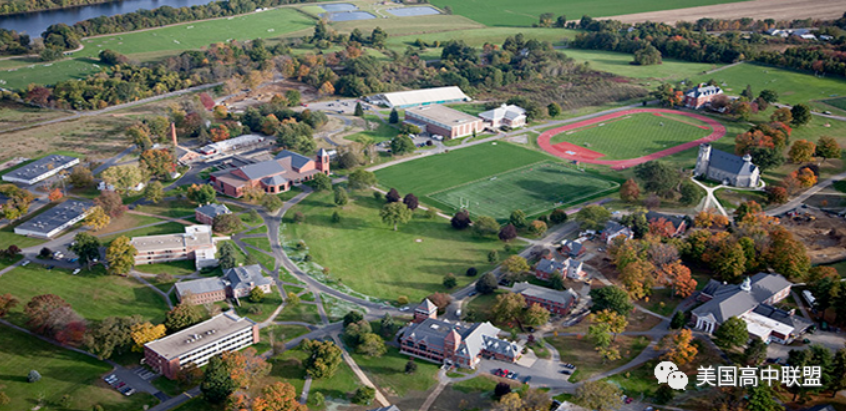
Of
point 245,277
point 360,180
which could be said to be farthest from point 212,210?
point 360,180

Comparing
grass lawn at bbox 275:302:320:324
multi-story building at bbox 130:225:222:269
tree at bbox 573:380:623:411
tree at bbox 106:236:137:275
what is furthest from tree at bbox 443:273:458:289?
tree at bbox 106:236:137:275

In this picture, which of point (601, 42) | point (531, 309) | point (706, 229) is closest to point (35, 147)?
point (531, 309)

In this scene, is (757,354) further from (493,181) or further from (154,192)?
(154,192)

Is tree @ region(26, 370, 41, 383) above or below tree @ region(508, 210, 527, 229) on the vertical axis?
below

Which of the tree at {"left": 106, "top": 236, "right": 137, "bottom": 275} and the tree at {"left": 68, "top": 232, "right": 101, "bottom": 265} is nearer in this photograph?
the tree at {"left": 106, "top": 236, "right": 137, "bottom": 275}

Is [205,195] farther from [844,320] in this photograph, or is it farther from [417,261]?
[844,320]

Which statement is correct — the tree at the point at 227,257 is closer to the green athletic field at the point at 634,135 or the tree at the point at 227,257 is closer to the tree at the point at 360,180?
the tree at the point at 360,180

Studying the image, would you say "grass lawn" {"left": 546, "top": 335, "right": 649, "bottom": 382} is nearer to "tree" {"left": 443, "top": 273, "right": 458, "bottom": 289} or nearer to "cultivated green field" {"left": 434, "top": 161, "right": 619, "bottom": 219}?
"tree" {"left": 443, "top": 273, "right": 458, "bottom": 289}
